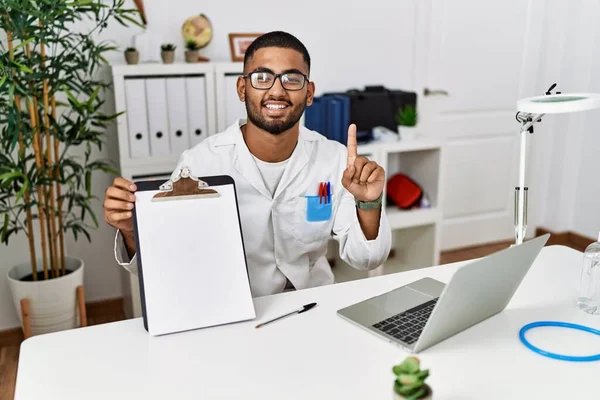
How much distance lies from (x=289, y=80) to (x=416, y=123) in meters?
1.90

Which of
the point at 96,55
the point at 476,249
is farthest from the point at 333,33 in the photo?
the point at 476,249

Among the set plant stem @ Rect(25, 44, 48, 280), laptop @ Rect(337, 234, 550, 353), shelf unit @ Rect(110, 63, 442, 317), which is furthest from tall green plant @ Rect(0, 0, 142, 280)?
laptop @ Rect(337, 234, 550, 353)

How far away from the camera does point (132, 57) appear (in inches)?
98.3

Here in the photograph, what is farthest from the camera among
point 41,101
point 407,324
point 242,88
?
point 41,101

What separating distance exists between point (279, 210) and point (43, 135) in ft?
3.71

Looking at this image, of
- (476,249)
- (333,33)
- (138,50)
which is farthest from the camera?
(476,249)

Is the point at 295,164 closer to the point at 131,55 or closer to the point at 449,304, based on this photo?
the point at 449,304

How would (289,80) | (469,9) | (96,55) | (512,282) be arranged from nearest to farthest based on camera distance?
(512,282) < (289,80) < (96,55) < (469,9)

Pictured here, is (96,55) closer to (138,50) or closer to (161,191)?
(138,50)

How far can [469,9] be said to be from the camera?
Result: 345 centimetres

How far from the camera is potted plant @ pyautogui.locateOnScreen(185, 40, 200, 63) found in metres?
2.64

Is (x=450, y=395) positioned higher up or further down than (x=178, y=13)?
further down

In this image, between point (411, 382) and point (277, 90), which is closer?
point (411, 382)

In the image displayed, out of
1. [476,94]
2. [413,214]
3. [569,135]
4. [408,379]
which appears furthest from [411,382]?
[569,135]
